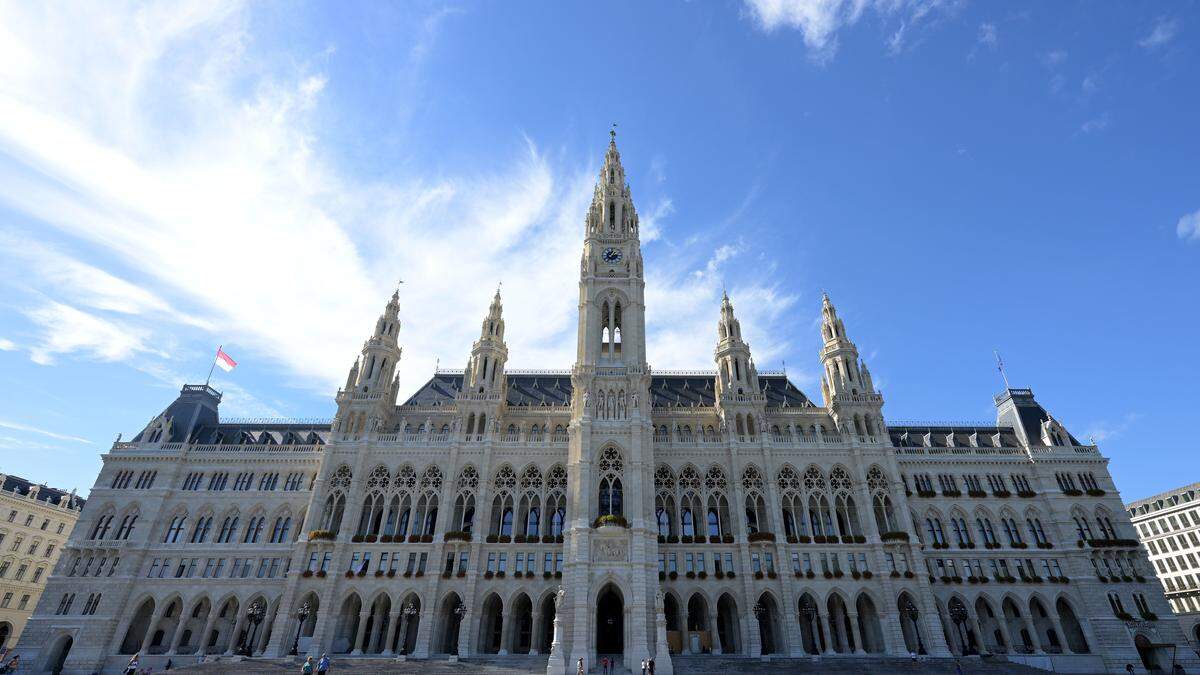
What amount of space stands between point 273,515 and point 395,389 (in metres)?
15.6

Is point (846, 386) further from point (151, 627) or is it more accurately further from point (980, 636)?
point (151, 627)

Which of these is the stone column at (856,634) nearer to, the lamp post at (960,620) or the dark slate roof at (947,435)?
the lamp post at (960,620)

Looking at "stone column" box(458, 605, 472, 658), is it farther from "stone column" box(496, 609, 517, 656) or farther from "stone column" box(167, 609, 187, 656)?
"stone column" box(167, 609, 187, 656)

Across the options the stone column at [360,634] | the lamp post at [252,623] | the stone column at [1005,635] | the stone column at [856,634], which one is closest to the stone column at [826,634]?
the stone column at [856,634]

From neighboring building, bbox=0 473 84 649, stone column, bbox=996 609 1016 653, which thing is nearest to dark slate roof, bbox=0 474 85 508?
neighboring building, bbox=0 473 84 649

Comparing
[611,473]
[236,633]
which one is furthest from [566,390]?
[236,633]

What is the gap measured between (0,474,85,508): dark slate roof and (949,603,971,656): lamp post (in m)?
100

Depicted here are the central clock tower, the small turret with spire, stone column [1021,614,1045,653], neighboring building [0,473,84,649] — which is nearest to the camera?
the central clock tower

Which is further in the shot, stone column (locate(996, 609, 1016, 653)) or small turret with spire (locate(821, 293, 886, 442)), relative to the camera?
small turret with spire (locate(821, 293, 886, 442))

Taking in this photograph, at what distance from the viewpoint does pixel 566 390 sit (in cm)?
6200

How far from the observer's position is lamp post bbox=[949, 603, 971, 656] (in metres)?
47.2

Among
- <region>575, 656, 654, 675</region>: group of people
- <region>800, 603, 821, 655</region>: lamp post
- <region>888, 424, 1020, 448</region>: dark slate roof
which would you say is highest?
<region>888, 424, 1020, 448</region>: dark slate roof

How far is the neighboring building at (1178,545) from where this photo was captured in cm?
6750

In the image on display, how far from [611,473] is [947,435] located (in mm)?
37106
